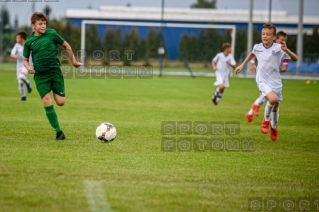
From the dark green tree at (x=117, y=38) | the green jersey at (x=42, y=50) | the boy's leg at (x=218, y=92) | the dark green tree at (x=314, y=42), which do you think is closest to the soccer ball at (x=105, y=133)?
the green jersey at (x=42, y=50)

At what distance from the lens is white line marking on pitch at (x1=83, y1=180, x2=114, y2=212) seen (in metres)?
5.44

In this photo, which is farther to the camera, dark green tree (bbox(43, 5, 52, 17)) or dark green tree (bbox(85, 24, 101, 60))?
dark green tree (bbox(43, 5, 52, 17))

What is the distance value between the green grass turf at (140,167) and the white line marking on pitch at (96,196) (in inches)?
2.1

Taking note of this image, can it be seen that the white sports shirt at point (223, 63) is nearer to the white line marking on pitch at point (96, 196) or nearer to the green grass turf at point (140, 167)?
the green grass turf at point (140, 167)

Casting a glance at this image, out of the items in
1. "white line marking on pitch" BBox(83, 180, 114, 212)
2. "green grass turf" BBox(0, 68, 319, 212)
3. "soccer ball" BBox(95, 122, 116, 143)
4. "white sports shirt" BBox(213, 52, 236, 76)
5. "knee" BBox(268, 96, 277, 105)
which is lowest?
"green grass turf" BBox(0, 68, 319, 212)

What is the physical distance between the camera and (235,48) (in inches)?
1583

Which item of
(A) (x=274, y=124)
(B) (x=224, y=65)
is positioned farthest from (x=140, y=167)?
(B) (x=224, y=65)

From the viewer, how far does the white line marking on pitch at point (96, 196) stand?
5441 millimetres

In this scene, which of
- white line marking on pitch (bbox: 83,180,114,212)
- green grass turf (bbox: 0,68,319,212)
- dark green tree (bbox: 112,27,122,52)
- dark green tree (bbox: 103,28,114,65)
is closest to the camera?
white line marking on pitch (bbox: 83,180,114,212)

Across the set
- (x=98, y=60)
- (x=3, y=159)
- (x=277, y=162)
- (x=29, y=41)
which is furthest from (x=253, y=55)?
(x=98, y=60)

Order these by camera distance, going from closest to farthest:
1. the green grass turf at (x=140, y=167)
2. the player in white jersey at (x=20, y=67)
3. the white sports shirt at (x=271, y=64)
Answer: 1. the green grass turf at (x=140, y=167)
2. the white sports shirt at (x=271, y=64)
3. the player in white jersey at (x=20, y=67)

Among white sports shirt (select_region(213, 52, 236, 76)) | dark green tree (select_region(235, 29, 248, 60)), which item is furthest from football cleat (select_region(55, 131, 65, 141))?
dark green tree (select_region(235, 29, 248, 60))

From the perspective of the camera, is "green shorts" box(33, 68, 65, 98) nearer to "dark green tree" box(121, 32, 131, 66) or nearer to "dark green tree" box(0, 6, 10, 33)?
"dark green tree" box(121, 32, 131, 66)

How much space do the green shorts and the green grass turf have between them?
2.86 feet
